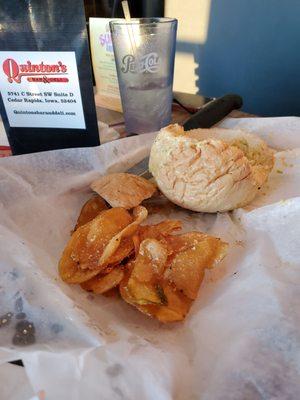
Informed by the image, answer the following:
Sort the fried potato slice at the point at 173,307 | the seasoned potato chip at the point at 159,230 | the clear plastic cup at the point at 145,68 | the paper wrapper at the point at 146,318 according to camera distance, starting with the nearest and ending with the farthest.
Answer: the paper wrapper at the point at 146,318
the fried potato slice at the point at 173,307
the seasoned potato chip at the point at 159,230
the clear plastic cup at the point at 145,68

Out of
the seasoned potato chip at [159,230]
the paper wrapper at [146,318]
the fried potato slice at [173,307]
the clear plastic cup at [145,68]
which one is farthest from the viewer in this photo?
the clear plastic cup at [145,68]

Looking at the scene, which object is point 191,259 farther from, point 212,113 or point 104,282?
point 212,113

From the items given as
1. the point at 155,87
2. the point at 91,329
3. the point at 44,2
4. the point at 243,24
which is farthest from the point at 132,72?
the point at 243,24

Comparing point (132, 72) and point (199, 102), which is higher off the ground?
point (132, 72)

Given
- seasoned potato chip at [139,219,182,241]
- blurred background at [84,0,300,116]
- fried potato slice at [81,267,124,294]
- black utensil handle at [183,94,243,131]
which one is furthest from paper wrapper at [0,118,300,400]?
blurred background at [84,0,300,116]

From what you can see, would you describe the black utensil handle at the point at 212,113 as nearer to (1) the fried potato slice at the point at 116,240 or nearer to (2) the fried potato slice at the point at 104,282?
(1) the fried potato slice at the point at 116,240

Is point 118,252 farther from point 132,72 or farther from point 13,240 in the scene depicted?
point 132,72

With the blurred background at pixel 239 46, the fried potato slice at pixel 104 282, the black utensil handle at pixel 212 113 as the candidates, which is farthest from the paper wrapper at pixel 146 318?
the blurred background at pixel 239 46
